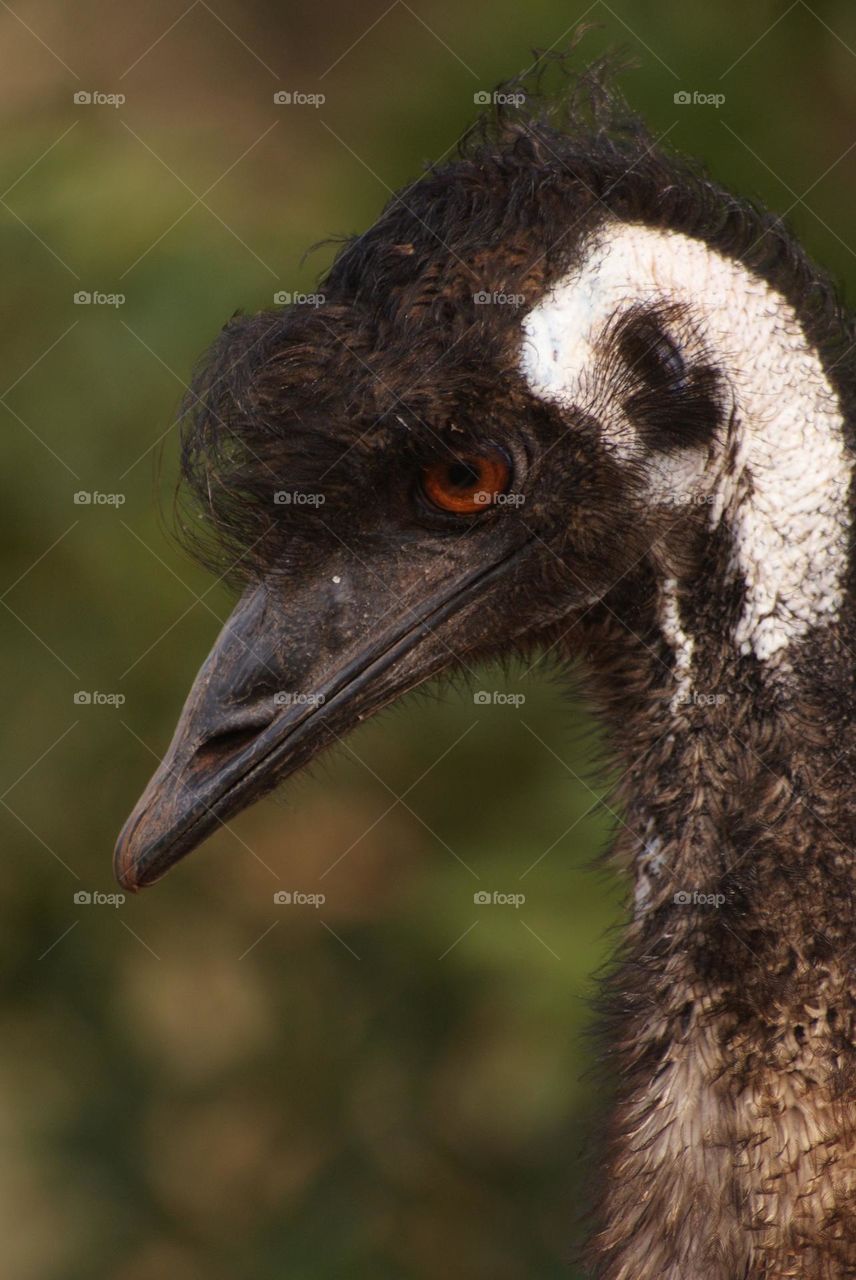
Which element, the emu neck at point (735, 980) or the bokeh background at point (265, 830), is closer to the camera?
the emu neck at point (735, 980)

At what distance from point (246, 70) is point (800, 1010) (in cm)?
407

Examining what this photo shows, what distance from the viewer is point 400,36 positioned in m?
4.95

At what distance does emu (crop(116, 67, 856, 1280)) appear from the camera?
2.34m

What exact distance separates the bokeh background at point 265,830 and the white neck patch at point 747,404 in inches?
77.7

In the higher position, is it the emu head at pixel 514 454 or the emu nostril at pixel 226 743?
the emu head at pixel 514 454

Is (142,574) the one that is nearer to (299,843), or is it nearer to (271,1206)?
(299,843)

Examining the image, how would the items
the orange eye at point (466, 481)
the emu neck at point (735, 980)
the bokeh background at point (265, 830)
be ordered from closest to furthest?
1. the emu neck at point (735, 980)
2. the orange eye at point (466, 481)
3. the bokeh background at point (265, 830)

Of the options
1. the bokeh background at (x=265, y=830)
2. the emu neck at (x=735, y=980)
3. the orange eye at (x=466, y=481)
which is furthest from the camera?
the bokeh background at (x=265, y=830)

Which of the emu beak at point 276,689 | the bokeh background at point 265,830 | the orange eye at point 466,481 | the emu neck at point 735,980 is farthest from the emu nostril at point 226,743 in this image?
the bokeh background at point 265,830

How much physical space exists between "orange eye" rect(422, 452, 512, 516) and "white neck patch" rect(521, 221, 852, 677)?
0.12 meters

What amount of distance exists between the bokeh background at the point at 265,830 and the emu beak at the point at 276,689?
6.09 feet

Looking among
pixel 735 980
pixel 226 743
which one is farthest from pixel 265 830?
→ pixel 735 980

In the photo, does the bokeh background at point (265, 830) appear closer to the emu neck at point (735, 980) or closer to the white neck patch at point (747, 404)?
the emu neck at point (735, 980)

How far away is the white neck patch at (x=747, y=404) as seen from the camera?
238cm
